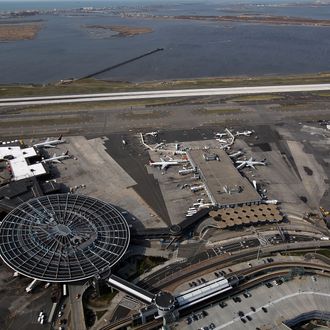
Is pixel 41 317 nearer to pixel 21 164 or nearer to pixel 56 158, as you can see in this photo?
pixel 21 164

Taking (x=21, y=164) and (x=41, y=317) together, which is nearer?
(x=41, y=317)

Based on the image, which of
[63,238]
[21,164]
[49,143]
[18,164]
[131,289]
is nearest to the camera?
[131,289]

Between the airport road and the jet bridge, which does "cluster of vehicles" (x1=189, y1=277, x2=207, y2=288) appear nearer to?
the jet bridge

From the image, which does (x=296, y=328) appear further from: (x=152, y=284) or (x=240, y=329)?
(x=152, y=284)

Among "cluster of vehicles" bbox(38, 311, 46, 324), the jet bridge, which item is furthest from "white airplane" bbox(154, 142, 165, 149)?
"cluster of vehicles" bbox(38, 311, 46, 324)

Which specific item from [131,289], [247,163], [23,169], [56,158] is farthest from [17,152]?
[247,163]

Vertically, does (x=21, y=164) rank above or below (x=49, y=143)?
above

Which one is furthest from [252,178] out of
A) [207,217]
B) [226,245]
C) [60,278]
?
[60,278]

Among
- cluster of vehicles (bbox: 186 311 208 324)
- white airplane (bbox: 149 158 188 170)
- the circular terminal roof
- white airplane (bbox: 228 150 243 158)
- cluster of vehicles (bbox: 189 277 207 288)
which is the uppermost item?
the circular terminal roof

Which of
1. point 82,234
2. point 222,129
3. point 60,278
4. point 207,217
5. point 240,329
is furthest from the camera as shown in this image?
point 222,129
